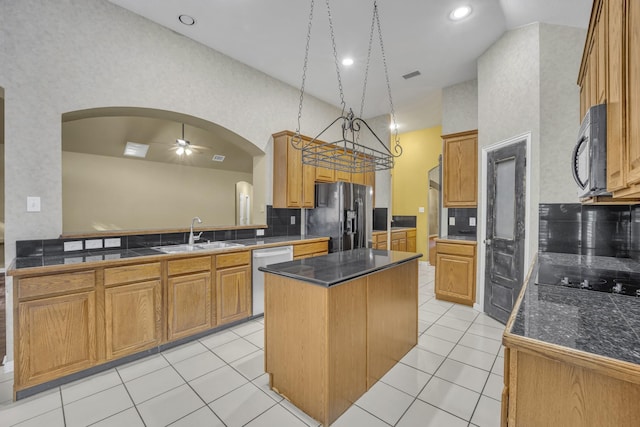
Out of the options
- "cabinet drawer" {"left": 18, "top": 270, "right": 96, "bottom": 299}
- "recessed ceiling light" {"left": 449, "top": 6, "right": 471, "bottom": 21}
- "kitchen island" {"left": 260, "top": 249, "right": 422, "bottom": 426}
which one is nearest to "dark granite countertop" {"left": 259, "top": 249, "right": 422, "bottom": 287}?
"kitchen island" {"left": 260, "top": 249, "right": 422, "bottom": 426}

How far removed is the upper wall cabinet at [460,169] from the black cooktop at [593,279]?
2.18m

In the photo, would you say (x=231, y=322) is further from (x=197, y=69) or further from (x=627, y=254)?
(x=627, y=254)

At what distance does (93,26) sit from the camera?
2.60 m

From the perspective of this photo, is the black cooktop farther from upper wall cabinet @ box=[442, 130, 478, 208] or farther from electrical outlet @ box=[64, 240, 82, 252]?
electrical outlet @ box=[64, 240, 82, 252]

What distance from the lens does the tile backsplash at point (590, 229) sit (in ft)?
7.06

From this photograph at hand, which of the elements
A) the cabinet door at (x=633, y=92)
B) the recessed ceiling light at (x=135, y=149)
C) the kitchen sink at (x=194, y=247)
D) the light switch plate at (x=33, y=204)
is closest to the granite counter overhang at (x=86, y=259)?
the kitchen sink at (x=194, y=247)

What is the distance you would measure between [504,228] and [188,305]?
3.50 meters

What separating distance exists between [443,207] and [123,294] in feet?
13.5

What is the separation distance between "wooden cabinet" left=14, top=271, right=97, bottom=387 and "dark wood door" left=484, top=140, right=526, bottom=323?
3.94m

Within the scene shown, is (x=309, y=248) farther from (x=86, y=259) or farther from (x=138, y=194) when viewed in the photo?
(x=138, y=194)

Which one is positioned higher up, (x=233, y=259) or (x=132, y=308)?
(x=233, y=259)

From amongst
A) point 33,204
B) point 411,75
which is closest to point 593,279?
point 411,75

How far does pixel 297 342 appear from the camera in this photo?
180 cm

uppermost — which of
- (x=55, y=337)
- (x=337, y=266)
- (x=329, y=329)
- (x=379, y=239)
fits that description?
(x=337, y=266)
